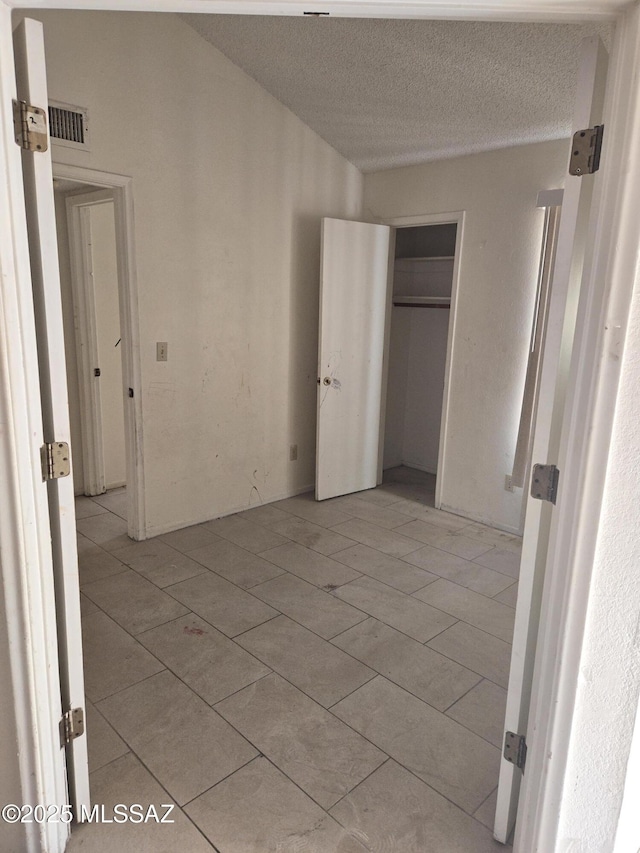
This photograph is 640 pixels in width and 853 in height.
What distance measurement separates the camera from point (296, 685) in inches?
91.8

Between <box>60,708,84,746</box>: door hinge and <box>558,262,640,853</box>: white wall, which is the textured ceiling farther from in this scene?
<box>60,708,84,746</box>: door hinge

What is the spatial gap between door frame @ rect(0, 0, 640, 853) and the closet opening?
3.76 metres

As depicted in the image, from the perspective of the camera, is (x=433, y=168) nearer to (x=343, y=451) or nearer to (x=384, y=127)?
(x=384, y=127)

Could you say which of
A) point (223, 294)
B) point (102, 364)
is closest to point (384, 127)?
point (223, 294)

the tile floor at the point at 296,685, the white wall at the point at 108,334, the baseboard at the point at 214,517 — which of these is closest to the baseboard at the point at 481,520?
the tile floor at the point at 296,685

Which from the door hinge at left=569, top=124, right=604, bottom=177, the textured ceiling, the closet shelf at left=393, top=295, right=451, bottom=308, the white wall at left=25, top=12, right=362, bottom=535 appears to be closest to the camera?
the door hinge at left=569, top=124, right=604, bottom=177

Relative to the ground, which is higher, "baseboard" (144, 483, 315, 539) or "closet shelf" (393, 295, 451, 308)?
"closet shelf" (393, 295, 451, 308)

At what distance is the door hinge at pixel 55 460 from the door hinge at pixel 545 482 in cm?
118

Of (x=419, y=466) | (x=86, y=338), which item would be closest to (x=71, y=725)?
(x=86, y=338)

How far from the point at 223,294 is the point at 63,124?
1296 mm

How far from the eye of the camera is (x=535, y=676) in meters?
1.44

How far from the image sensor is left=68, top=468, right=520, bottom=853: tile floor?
174cm

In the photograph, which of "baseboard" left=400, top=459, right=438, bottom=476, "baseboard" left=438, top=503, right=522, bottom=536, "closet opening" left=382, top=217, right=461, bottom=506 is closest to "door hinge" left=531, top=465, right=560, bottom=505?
"baseboard" left=438, top=503, right=522, bottom=536

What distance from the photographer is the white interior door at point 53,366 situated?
1.31 meters
